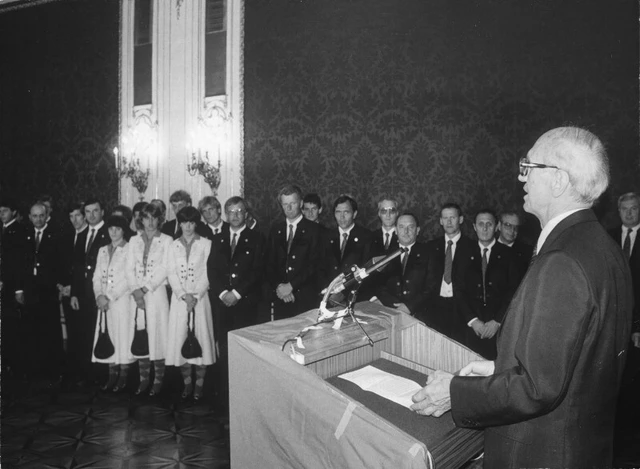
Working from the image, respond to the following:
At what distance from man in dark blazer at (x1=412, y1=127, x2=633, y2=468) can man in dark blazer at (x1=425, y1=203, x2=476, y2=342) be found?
2.95 meters

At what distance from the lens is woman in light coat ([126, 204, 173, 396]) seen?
4.51 m

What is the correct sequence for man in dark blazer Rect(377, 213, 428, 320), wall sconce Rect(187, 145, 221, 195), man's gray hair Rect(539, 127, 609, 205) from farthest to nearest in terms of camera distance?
wall sconce Rect(187, 145, 221, 195) < man in dark blazer Rect(377, 213, 428, 320) < man's gray hair Rect(539, 127, 609, 205)

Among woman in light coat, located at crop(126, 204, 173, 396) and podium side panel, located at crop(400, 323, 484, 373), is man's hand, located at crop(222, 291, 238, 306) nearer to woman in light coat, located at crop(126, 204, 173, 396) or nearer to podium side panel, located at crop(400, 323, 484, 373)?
woman in light coat, located at crop(126, 204, 173, 396)

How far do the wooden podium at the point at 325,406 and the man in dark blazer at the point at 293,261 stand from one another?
2.61 m

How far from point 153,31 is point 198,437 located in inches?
221

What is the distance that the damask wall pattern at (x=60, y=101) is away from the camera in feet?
24.4

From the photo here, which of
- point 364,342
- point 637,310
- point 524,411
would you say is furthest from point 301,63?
point 524,411

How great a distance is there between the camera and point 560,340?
125cm

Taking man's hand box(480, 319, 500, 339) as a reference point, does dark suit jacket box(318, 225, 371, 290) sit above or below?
above

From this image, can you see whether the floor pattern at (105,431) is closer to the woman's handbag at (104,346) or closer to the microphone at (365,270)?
the woman's handbag at (104,346)

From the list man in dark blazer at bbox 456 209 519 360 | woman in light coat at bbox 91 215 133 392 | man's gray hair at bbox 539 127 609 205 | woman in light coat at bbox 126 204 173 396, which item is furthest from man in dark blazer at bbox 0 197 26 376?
man's gray hair at bbox 539 127 609 205

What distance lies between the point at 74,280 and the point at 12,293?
80cm

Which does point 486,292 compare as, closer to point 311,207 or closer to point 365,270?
point 311,207

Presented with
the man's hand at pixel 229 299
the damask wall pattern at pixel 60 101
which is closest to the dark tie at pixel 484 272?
the man's hand at pixel 229 299
